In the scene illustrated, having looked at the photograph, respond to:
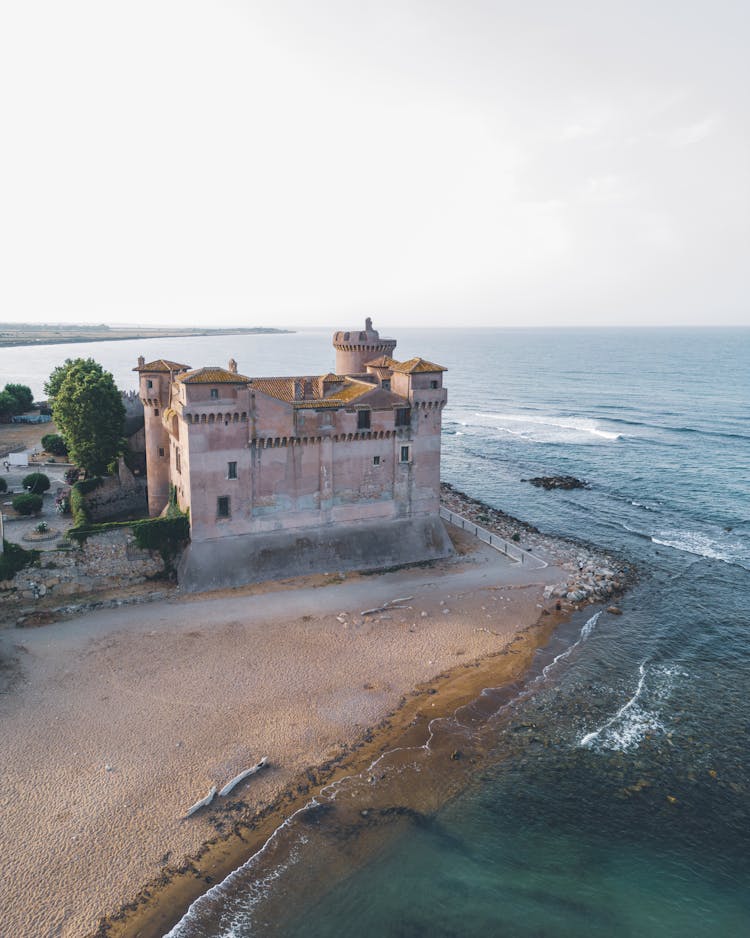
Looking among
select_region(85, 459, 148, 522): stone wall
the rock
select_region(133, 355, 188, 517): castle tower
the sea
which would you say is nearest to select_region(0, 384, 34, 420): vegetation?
select_region(85, 459, 148, 522): stone wall

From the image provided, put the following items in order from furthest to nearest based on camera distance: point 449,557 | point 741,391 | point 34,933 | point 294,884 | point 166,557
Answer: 1. point 741,391
2. point 449,557
3. point 166,557
4. point 294,884
5. point 34,933

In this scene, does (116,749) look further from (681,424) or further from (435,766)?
(681,424)

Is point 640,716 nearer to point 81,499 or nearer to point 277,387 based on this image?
point 277,387

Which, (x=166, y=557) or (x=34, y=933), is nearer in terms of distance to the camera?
(x=34, y=933)

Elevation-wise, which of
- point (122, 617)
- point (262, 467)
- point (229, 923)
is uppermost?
point (262, 467)

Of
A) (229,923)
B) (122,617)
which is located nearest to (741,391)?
(122,617)

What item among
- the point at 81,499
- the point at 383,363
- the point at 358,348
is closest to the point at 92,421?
the point at 81,499

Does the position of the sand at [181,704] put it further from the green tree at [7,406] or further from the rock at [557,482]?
the green tree at [7,406]
